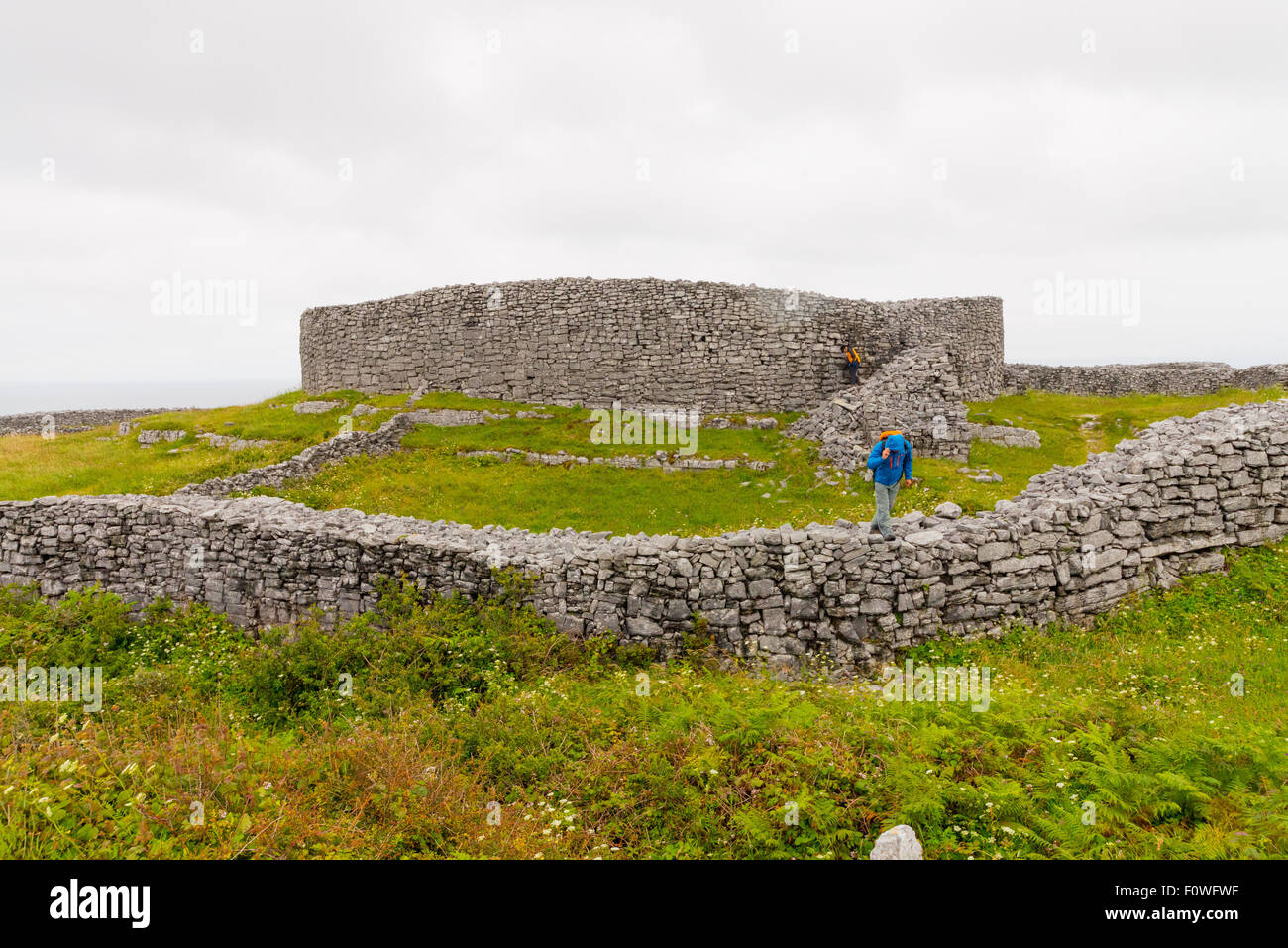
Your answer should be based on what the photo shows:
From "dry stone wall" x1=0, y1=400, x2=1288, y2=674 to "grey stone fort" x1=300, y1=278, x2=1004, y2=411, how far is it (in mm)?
16145

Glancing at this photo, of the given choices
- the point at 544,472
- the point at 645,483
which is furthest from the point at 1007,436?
the point at 544,472

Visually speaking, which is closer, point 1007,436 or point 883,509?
point 883,509

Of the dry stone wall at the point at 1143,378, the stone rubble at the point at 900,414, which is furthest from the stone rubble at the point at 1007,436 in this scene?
the dry stone wall at the point at 1143,378

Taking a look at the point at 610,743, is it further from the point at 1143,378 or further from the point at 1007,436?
the point at 1143,378

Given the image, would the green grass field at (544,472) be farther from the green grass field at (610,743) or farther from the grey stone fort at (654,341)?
the green grass field at (610,743)

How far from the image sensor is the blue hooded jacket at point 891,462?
10.6 m

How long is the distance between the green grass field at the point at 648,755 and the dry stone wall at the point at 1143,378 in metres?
34.9

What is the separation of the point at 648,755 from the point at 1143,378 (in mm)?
46005

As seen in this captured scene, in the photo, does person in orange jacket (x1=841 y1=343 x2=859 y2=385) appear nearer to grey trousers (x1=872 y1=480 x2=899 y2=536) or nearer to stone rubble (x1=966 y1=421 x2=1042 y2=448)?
stone rubble (x1=966 y1=421 x2=1042 y2=448)

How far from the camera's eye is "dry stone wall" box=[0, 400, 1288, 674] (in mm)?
9609

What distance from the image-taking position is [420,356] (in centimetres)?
3103

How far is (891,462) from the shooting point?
1072cm
